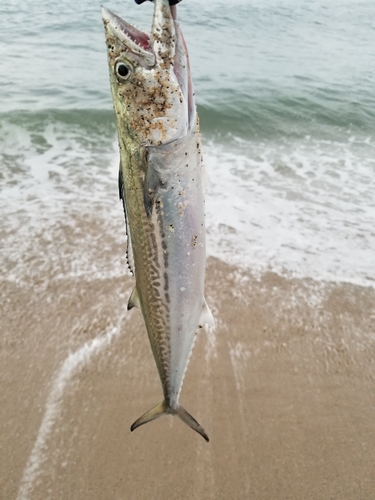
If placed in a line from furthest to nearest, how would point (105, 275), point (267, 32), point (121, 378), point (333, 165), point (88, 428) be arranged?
point (267, 32) → point (333, 165) → point (105, 275) → point (121, 378) → point (88, 428)

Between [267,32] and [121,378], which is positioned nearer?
[121,378]

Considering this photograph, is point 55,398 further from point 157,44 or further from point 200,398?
point 157,44

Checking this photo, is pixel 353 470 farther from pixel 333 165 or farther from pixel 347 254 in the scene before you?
pixel 333 165

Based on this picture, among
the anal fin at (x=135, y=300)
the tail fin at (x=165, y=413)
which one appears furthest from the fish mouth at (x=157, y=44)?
the tail fin at (x=165, y=413)

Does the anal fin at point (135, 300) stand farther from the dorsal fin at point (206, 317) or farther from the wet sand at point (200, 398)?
the wet sand at point (200, 398)

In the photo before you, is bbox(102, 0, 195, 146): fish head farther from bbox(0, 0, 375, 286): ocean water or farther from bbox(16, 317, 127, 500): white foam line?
bbox(0, 0, 375, 286): ocean water

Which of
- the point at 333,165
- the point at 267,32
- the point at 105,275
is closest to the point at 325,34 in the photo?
the point at 267,32

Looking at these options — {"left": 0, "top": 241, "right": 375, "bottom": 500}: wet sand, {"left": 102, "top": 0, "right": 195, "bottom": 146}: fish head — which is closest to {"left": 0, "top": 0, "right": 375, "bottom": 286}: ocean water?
{"left": 0, "top": 241, "right": 375, "bottom": 500}: wet sand
